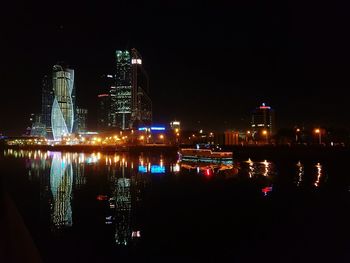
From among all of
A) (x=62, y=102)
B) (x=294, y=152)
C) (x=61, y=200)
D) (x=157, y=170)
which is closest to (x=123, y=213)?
(x=61, y=200)

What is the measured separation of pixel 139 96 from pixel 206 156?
112307 mm

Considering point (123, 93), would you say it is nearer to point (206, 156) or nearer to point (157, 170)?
point (206, 156)

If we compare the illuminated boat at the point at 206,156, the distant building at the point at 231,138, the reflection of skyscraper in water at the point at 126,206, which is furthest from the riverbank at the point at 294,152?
the reflection of skyscraper in water at the point at 126,206

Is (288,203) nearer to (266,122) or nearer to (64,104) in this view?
(266,122)

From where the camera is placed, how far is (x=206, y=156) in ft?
184

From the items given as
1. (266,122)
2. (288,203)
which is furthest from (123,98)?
(288,203)

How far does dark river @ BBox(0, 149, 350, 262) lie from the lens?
12.2 m

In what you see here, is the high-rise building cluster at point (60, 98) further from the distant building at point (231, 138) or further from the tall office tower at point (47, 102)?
the distant building at point (231, 138)

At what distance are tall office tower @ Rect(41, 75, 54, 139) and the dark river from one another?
499ft

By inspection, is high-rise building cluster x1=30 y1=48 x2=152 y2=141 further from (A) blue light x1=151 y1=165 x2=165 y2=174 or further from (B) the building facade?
(A) blue light x1=151 y1=165 x2=165 y2=174

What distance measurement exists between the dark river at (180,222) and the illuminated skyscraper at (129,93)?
131 m

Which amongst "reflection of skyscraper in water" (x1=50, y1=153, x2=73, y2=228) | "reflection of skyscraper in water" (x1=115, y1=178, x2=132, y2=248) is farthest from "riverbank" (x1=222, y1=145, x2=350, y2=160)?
"reflection of skyscraper in water" (x1=115, y1=178, x2=132, y2=248)

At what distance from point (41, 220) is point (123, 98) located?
151 meters

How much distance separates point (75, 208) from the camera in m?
18.5
